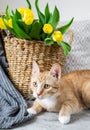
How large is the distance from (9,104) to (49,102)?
0.64 ft

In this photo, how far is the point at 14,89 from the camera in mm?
1506

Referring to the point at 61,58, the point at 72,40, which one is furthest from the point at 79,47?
the point at 61,58

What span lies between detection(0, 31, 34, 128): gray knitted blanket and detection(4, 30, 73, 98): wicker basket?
59 millimetres

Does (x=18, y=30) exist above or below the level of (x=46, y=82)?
above

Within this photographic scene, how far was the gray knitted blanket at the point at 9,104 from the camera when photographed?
124cm

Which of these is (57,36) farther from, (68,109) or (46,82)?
(68,109)

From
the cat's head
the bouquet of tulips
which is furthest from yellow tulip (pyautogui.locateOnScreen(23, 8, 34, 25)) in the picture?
the cat's head

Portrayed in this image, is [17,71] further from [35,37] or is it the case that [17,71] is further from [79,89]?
[79,89]

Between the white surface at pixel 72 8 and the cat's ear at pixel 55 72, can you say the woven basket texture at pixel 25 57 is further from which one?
the white surface at pixel 72 8

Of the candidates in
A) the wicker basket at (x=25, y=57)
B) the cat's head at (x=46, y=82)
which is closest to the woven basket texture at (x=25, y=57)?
the wicker basket at (x=25, y=57)

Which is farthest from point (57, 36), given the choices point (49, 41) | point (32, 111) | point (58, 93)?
point (32, 111)

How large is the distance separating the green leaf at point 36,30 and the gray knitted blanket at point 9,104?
26cm

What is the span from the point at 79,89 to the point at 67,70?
0.94 ft

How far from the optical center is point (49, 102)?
139 cm
